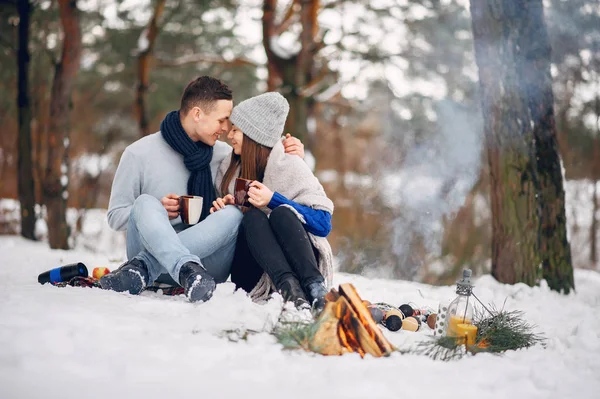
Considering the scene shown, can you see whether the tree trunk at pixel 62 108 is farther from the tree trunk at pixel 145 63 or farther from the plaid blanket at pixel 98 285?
the plaid blanket at pixel 98 285

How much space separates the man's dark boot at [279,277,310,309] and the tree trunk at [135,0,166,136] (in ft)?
28.7

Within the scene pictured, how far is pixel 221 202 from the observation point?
3.22 metres

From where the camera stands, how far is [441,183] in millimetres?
9930

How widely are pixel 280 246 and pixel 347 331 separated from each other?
78cm

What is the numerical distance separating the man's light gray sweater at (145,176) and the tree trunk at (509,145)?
257 centimetres

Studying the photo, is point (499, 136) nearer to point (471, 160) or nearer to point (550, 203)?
point (550, 203)

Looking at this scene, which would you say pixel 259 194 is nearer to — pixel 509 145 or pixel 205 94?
pixel 205 94

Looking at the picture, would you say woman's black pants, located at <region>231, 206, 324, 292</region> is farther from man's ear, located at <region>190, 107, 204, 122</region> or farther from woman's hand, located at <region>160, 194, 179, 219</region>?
man's ear, located at <region>190, 107, 204, 122</region>

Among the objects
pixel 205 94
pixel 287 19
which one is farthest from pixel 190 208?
pixel 287 19

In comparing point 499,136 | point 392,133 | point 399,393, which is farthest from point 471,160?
point 399,393

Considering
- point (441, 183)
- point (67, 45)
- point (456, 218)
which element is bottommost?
point (456, 218)

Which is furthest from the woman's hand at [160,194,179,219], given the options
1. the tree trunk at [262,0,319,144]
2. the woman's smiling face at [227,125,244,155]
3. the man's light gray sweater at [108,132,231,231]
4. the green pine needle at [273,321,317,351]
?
the tree trunk at [262,0,319,144]

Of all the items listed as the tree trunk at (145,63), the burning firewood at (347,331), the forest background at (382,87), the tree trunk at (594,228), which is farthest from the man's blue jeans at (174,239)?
the tree trunk at (594,228)

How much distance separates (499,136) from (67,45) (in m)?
5.54
